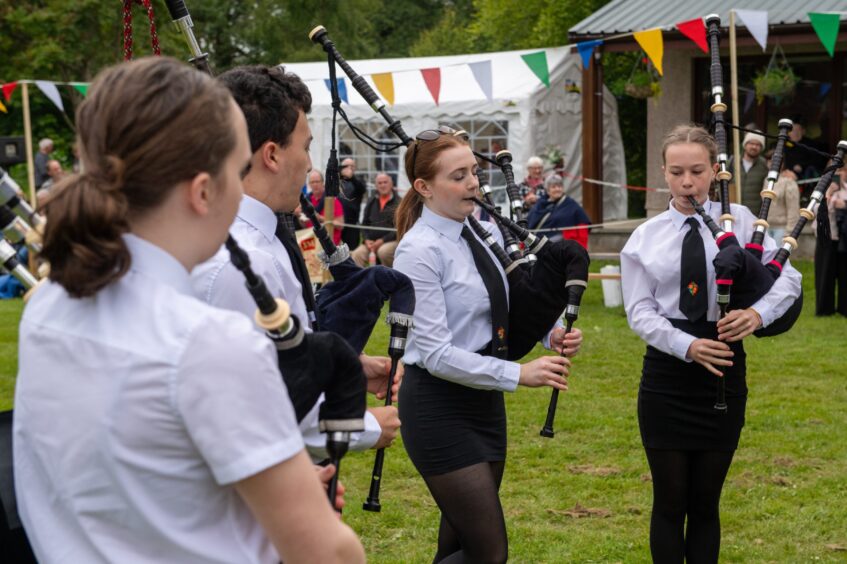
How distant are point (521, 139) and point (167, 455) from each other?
1789cm

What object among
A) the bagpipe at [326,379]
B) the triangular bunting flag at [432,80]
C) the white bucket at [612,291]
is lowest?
the white bucket at [612,291]

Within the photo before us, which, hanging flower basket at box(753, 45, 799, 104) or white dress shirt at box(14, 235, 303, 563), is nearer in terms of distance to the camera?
white dress shirt at box(14, 235, 303, 563)

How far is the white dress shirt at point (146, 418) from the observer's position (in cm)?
155

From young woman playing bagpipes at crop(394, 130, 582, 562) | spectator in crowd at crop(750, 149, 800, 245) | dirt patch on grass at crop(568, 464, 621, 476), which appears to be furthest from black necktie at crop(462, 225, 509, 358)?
spectator in crowd at crop(750, 149, 800, 245)

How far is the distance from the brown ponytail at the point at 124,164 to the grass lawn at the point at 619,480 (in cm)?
409

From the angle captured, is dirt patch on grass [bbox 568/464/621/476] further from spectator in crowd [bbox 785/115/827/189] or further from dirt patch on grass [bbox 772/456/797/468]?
spectator in crowd [bbox 785/115/827/189]

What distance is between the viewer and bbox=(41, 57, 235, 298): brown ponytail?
63.0 inches

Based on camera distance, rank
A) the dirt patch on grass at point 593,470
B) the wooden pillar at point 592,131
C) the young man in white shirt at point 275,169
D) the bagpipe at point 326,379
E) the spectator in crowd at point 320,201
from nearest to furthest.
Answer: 1. the bagpipe at point 326,379
2. the young man in white shirt at point 275,169
3. the dirt patch on grass at point 593,470
4. the spectator in crowd at point 320,201
5. the wooden pillar at point 592,131

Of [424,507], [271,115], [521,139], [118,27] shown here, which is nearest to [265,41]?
[118,27]

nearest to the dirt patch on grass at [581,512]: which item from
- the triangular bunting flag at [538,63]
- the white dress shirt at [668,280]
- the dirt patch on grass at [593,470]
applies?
the dirt patch on grass at [593,470]

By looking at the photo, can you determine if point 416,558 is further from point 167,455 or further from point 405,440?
Answer: point 167,455

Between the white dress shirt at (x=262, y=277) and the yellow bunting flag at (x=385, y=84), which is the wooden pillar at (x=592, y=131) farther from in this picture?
the white dress shirt at (x=262, y=277)

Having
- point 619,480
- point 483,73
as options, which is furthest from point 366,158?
point 619,480

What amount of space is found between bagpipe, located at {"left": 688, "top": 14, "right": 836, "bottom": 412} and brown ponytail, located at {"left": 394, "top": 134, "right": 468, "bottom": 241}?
1.05 metres
